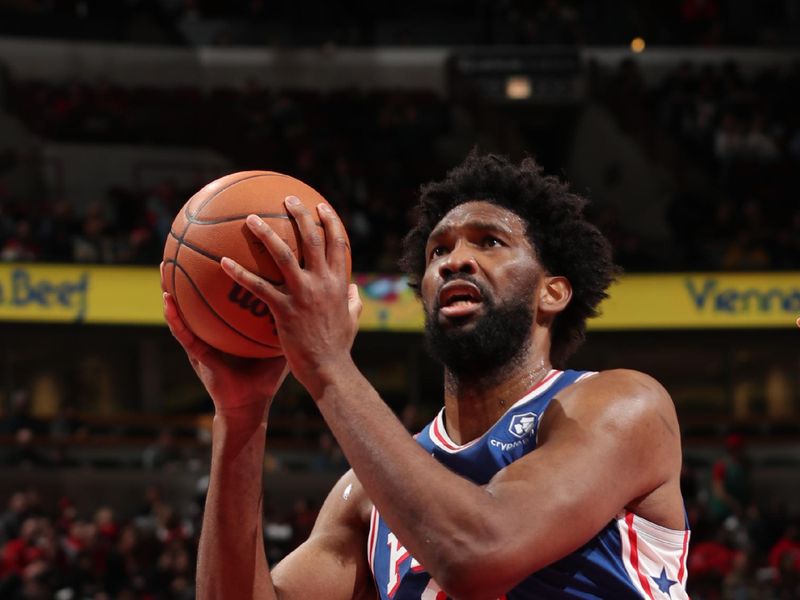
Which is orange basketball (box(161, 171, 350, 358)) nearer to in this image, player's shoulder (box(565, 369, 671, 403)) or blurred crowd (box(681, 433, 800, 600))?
player's shoulder (box(565, 369, 671, 403))

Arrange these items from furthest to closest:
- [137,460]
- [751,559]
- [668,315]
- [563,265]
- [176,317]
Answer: [137,460] → [668,315] → [751,559] → [563,265] → [176,317]

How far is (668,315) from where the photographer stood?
44.3 ft

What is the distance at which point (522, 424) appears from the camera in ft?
9.35

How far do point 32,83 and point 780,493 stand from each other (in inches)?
490

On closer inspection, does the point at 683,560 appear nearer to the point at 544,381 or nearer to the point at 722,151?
the point at 544,381

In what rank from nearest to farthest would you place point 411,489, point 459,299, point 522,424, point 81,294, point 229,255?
point 411,489 → point 229,255 → point 522,424 → point 459,299 → point 81,294

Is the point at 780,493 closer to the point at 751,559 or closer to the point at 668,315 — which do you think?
the point at 668,315

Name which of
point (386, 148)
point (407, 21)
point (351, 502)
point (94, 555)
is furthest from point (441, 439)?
point (407, 21)

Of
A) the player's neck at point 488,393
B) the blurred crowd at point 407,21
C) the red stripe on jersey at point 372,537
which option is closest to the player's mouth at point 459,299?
the player's neck at point 488,393

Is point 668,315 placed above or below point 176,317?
below

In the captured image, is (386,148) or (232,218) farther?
(386,148)

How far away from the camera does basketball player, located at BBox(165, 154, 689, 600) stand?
2.35m

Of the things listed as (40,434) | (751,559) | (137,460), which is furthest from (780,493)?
(40,434)

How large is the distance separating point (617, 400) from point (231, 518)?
1.00 meters
